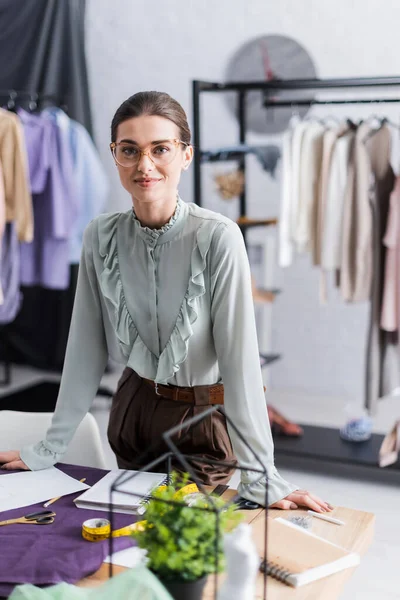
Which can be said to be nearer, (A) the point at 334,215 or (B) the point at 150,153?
(B) the point at 150,153

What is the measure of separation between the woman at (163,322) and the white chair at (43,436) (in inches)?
3.2

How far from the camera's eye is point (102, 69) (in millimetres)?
5551

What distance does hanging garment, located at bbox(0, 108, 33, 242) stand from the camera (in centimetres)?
413

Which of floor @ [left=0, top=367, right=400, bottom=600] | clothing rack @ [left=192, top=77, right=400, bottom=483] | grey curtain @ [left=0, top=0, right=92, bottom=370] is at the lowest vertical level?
floor @ [left=0, top=367, right=400, bottom=600]

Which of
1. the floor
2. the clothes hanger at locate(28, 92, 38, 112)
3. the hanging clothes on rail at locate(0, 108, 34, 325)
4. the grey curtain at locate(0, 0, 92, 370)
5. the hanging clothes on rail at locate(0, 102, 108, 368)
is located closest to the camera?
the floor

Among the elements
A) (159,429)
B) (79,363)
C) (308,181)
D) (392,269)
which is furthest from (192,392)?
(308,181)

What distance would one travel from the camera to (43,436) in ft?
6.76

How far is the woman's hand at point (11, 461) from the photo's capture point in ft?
5.96

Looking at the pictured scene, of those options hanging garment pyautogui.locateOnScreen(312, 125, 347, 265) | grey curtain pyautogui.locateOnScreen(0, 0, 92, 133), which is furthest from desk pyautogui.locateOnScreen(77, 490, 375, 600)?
grey curtain pyautogui.locateOnScreen(0, 0, 92, 133)

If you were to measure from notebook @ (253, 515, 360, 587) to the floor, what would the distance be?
1343 mm

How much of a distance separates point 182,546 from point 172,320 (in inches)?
29.5

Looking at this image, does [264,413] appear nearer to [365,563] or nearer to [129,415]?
[129,415]

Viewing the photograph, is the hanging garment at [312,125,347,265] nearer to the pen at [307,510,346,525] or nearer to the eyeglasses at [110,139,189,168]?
the eyeglasses at [110,139,189,168]

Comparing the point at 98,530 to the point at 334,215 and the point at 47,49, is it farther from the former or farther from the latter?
the point at 47,49
